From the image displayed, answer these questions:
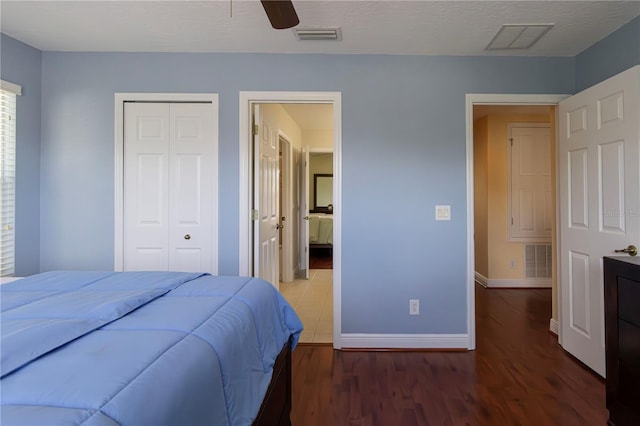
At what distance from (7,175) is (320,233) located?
5.06 m

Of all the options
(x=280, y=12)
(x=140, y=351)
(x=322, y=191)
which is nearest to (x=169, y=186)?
(x=280, y=12)

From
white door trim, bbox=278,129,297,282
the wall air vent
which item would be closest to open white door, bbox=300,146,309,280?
white door trim, bbox=278,129,297,282

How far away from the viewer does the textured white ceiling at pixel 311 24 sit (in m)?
2.13

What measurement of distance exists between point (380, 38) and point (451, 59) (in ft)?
2.31

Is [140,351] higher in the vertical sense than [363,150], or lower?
lower

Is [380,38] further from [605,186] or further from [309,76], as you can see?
[605,186]

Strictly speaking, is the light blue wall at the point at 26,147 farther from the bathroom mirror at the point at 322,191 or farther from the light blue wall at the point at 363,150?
the bathroom mirror at the point at 322,191

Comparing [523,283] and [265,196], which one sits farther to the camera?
[523,283]

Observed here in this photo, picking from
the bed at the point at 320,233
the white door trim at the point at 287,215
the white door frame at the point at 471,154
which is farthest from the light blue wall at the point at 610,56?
the bed at the point at 320,233

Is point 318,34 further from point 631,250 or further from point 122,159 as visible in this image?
point 631,250

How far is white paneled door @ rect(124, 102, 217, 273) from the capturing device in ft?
9.23

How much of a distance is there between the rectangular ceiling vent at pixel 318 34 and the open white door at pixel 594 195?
6.11 feet

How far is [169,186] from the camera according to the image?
2.82 m

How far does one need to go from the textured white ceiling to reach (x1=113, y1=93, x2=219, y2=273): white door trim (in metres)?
0.37
